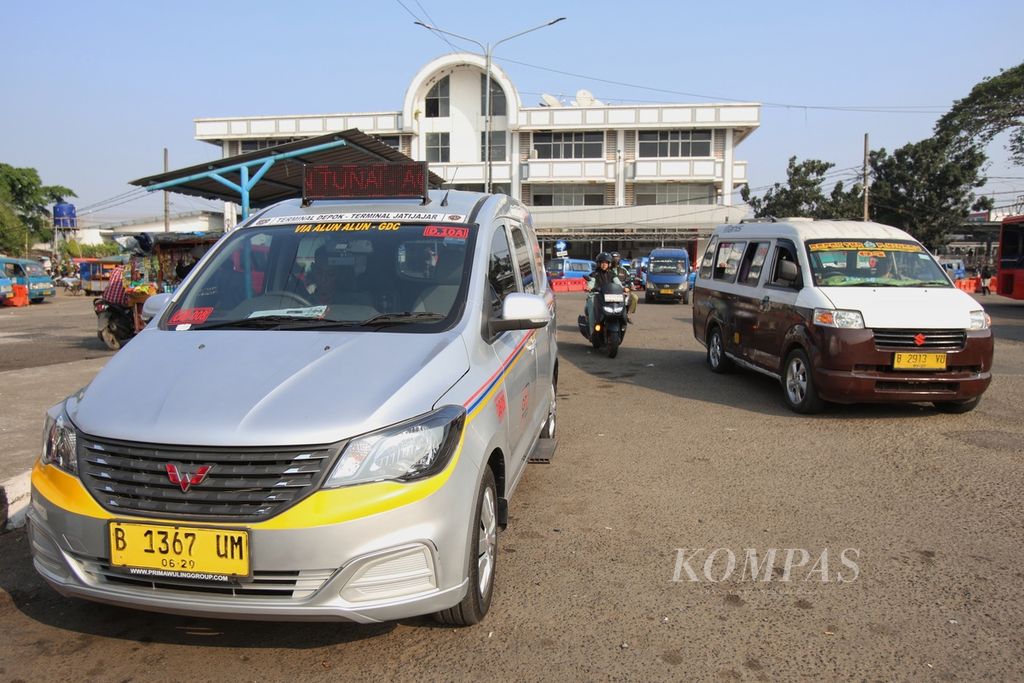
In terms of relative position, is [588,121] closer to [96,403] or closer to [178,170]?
[178,170]

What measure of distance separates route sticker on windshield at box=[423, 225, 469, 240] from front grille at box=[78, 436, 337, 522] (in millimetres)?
1781

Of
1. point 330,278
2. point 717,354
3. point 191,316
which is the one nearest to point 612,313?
point 717,354

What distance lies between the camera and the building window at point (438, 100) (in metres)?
48.5

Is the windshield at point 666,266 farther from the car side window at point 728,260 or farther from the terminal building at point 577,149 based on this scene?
the car side window at point 728,260

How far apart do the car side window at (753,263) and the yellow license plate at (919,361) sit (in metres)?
2.34

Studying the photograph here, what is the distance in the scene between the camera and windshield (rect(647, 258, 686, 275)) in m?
28.8

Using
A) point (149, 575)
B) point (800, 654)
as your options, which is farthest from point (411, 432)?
point (800, 654)

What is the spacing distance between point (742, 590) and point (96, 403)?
122 inches

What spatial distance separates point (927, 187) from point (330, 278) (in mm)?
51983

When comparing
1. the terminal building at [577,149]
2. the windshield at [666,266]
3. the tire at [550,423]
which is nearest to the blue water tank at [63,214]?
the terminal building at [577,149]

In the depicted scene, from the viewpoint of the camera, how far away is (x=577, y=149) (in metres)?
47.7

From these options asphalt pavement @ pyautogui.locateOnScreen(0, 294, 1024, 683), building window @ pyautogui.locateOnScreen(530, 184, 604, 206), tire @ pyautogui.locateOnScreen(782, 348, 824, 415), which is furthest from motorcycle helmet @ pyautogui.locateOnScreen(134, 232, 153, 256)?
building window @ pyautogui.locateOnScreen(530, 184, 604, 206)

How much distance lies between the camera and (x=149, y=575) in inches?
109

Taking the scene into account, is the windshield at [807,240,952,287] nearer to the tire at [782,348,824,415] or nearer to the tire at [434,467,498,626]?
the tire at [782,348,824,415]
